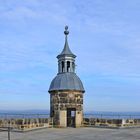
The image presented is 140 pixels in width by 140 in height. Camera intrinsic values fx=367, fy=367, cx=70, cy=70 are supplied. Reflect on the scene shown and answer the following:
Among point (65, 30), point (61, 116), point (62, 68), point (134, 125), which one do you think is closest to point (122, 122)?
point (134, 125)

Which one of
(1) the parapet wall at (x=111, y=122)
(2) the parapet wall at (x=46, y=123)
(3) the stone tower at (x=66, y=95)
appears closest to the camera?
(2) the parapet wall at (x=46, y=123)

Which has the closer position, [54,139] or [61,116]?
[54,139]

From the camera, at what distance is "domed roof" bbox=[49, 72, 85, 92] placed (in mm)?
27703

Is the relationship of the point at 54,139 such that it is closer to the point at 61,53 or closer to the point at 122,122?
the point at 122,122

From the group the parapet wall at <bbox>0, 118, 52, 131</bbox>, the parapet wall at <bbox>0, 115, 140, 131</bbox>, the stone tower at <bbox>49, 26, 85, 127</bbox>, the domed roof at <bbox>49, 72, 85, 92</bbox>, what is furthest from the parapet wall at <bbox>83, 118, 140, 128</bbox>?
the parapet wall at <bbox>0, 118, 52, 131</bbox>

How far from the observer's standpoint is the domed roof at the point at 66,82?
27703 mm

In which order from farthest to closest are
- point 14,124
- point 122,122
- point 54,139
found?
1. point 122,122
2. point 14,124
3. point 54,139

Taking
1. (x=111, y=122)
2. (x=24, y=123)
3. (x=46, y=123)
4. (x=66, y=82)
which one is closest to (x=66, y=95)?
(x=66, y=82)

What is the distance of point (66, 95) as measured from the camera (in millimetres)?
27516

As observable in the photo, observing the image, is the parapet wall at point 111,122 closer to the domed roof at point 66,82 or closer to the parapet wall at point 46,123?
the parapet wall at point 46,123

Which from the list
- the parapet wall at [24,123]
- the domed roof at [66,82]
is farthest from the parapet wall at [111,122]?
the parapet wall at [24,123]

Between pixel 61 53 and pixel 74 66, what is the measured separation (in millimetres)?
1480

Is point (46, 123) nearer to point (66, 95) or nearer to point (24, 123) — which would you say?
point (66, 95)

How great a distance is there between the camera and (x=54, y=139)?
60.5 ft
